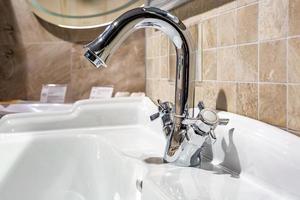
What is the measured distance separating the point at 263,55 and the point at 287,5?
0.09m

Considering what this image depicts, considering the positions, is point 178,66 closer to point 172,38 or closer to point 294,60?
point 172,38

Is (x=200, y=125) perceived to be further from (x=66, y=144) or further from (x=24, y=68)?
(x=24, y=68)

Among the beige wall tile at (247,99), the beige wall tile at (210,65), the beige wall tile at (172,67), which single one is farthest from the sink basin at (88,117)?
the beige wall tile at (247,99)

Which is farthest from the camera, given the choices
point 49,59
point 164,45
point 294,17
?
point 49,59

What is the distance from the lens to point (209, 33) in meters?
0.69

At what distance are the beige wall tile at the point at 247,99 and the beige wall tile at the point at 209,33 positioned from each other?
143 millimetres

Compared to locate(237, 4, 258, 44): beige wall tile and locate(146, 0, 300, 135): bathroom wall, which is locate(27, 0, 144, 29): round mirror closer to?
locate(146, 0, 300, 135): bathroom wall

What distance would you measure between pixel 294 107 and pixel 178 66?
0.66ft

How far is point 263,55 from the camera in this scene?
0.51 m

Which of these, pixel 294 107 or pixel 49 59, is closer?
pixel 294 107

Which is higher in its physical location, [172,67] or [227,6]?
[227,6]

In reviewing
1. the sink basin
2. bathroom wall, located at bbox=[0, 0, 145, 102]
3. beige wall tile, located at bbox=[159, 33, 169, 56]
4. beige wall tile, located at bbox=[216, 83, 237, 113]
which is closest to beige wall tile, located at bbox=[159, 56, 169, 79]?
beige wall tile, located at bbox=[159, 33, 169, 56]

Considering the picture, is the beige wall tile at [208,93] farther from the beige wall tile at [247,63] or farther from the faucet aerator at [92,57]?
the faucet aerator at [92,57]

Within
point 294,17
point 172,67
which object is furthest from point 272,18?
point 172,67
